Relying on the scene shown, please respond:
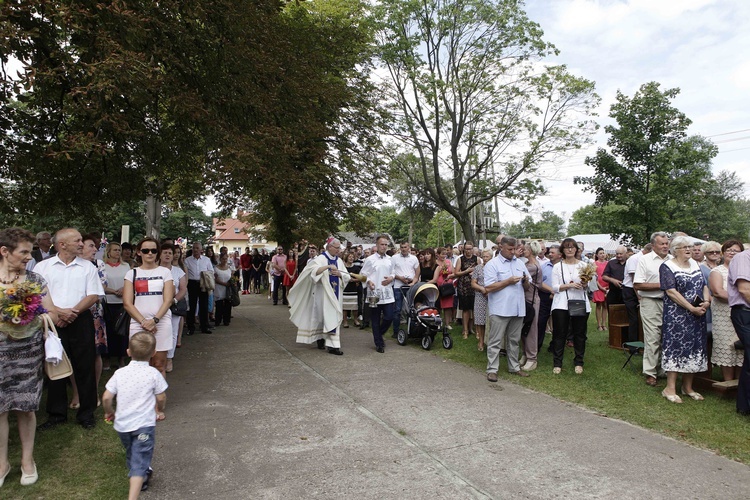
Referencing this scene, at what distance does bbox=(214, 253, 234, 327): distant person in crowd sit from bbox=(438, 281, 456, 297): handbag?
5099mm

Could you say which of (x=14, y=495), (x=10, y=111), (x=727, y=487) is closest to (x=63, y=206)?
(x=10, y=111)

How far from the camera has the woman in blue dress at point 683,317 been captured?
6.00 metres

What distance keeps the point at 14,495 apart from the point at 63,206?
7191 mm

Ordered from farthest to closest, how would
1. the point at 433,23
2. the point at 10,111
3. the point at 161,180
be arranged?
the point at 433,23 → the point at 161,180 → the point at 10,111

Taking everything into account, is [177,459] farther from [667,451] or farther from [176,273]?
[667,451]

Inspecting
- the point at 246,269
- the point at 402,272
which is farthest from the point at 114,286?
the point at 246,269

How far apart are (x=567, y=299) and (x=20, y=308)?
6.64 metres

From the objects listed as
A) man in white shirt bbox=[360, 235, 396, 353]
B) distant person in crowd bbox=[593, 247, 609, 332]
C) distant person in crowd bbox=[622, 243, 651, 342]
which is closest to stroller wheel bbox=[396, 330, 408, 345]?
man in white shirt bbox=[360, 235, 396, 353]

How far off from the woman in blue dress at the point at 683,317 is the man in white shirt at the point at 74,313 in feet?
21.5

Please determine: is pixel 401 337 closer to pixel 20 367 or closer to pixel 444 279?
pixel 444 279

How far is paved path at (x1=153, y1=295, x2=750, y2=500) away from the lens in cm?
383

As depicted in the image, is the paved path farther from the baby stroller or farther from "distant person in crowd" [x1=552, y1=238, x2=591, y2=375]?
the baby stroller

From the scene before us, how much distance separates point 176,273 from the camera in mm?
7316

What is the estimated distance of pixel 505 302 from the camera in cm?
712
